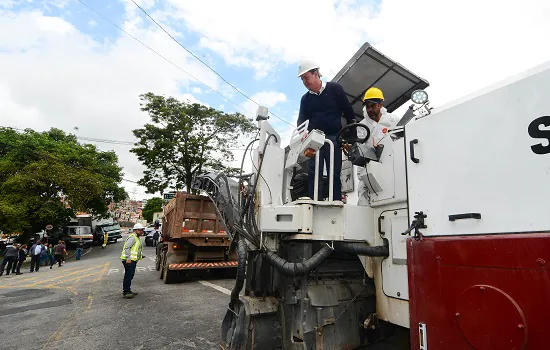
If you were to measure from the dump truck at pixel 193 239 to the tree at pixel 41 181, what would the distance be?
1626 cm

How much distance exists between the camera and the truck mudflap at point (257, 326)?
2.70 m

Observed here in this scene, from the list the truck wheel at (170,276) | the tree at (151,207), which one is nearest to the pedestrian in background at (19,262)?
the truck wheel at (170,276)

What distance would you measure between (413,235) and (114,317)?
5.44m

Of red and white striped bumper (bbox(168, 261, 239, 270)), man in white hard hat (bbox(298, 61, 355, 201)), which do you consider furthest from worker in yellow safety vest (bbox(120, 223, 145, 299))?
man in white hard hat (bbox(298, 61, 355, 201))

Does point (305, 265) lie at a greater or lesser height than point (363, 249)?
lesser

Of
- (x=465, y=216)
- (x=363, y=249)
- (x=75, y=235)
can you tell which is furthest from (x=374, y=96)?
(x=75, y=235)

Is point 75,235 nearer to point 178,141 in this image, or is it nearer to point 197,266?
point 178,141

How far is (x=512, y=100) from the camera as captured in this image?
5.16ft

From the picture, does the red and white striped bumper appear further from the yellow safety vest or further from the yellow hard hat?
the yellow hard hat

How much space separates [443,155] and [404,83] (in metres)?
2.96

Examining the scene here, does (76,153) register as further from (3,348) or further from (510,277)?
(510,277)

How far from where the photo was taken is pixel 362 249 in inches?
95.2

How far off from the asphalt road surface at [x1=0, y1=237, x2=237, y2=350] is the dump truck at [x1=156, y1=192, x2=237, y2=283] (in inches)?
20.2

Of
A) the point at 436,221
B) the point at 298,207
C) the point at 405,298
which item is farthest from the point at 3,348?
the point at 436,221
